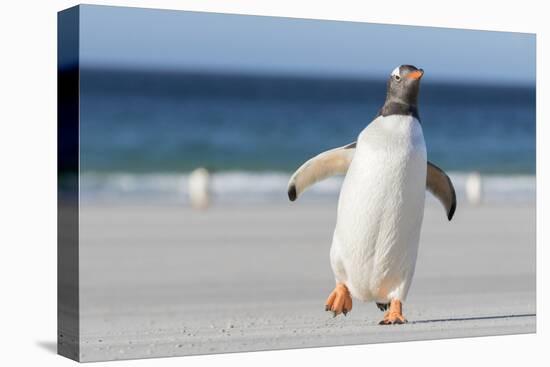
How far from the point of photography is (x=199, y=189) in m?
7.33

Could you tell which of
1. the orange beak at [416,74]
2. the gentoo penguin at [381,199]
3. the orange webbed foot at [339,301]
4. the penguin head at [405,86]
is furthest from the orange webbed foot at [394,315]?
the orange beak at [416,74]

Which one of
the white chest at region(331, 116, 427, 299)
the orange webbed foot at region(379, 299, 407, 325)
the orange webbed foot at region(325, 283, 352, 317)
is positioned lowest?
the orange webbed foot at region(379, 299, 407, 325)

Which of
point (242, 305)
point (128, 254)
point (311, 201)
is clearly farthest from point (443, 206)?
point (128, 254)

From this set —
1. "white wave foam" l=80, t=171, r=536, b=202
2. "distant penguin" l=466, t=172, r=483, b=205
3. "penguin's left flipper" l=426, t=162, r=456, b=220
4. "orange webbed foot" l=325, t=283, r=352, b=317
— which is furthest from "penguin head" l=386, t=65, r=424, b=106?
"orange webbed foot" l=325, t=283, r=352, b=317

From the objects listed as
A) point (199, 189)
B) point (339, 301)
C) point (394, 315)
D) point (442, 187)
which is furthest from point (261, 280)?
point (442, 187)

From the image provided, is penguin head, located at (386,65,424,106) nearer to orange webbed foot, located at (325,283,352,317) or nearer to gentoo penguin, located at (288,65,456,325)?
gentoo penguin, located at (288,65,456,325)

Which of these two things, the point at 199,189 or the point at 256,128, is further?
the point at 256,128

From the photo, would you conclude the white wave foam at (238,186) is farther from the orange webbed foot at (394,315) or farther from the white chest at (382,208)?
the orange webbed foot at (394,315)

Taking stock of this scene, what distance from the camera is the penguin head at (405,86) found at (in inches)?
295

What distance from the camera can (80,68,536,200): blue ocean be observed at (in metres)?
6.80

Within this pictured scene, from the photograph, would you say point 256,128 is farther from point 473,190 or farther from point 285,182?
point 473,190

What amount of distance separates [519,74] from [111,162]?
2.97m

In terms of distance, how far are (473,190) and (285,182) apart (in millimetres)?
1388

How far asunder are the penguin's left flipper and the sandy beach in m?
0.09
